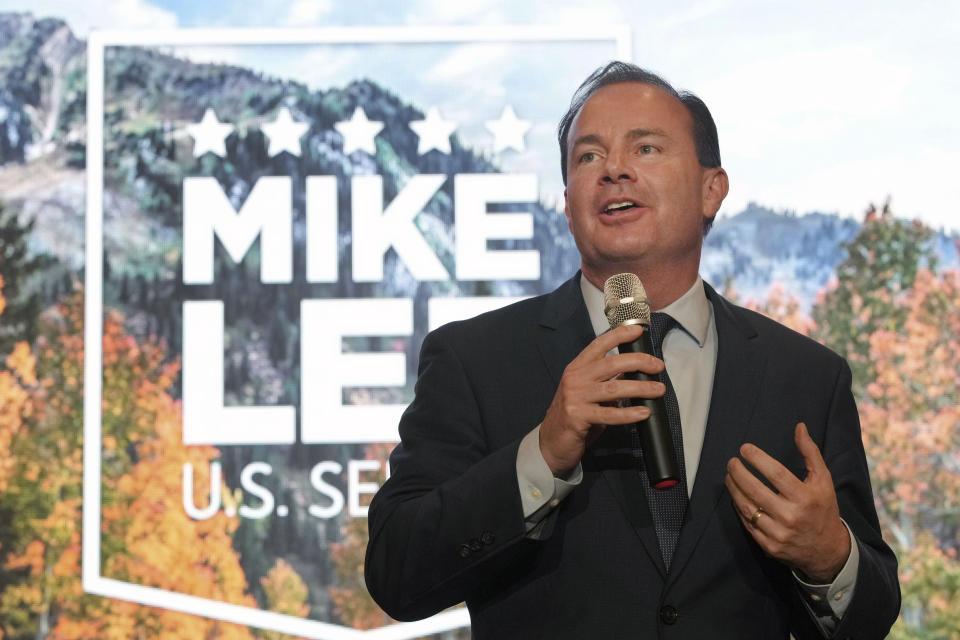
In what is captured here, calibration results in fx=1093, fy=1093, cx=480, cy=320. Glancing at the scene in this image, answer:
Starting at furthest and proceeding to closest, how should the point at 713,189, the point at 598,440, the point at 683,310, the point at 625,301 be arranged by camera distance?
the point at 713,189
the point at 683,310
the point at 598,440
the point at 625,301

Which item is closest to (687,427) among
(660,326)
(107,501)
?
(660,326)

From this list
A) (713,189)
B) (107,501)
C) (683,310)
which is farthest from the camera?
(107,501)

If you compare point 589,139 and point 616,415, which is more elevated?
point 589,139

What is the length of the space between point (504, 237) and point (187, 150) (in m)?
1.27

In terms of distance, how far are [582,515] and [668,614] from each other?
0.64ft

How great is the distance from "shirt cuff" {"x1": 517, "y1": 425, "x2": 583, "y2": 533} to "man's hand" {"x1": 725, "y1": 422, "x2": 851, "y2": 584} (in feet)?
0.74

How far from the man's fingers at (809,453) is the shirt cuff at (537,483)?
316 mm

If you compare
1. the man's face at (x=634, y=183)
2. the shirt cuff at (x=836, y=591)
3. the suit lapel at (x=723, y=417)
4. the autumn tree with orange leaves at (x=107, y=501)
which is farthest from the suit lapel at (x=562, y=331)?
the autumn tree with orange leaves at (x=107, y=501)

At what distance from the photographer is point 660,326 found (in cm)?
193

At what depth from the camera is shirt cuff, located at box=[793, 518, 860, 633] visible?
159 centimetres

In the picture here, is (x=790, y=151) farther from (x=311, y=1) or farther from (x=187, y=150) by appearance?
(x=187, y=150)

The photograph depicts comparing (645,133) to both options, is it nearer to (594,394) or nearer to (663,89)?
(663,89)

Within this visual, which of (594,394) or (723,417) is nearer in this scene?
(594,394)

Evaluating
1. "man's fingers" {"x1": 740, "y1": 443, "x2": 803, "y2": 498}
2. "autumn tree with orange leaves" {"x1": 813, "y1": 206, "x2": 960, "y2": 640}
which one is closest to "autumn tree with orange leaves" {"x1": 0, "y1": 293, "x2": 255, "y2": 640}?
"autumn tree with orange leaves" {"x1": 813, "y1": 206, "x2": 960, "y2": 640}
